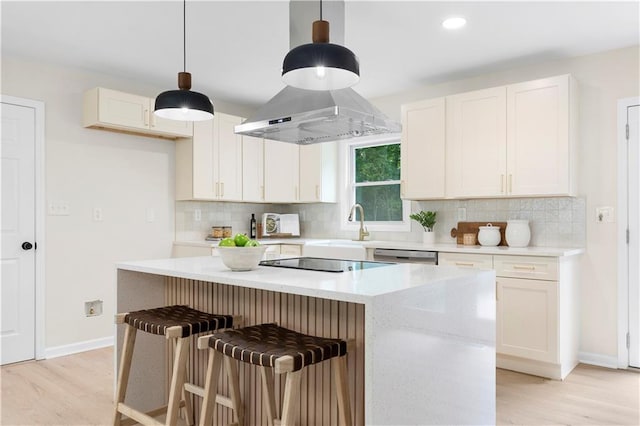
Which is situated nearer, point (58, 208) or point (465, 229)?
point (58, 208)

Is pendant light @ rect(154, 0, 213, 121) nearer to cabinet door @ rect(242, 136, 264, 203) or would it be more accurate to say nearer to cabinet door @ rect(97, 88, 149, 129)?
cabinet door @ rect(97, 88, 149, 129)

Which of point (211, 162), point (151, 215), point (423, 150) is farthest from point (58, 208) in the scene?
point (423, 150)

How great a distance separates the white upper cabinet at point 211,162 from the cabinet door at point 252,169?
66 millimetres

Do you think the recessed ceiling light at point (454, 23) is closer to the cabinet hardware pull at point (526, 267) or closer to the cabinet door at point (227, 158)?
the cabinet hardware pull at point (526, 267)

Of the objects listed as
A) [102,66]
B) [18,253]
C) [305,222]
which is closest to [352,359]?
[18,253]

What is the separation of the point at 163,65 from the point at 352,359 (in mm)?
3057

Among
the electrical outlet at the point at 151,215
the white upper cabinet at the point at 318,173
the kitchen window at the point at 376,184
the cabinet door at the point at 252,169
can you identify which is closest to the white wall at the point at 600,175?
the kitchen window at the point at 376,184

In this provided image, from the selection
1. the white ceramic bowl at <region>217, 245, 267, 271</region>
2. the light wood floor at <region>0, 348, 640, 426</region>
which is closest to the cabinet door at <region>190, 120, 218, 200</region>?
the light wood floor at <region>0, 348, 640, 426</region>

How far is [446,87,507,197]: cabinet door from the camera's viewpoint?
12.4 ft

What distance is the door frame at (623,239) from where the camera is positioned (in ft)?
11.6

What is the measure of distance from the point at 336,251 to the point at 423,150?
1.21 meters

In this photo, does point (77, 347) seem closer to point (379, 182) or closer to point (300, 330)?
point (300, 330)

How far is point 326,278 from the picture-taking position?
6.22ft

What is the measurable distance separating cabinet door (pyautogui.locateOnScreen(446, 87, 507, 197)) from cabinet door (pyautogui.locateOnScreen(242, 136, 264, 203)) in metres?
2.11
